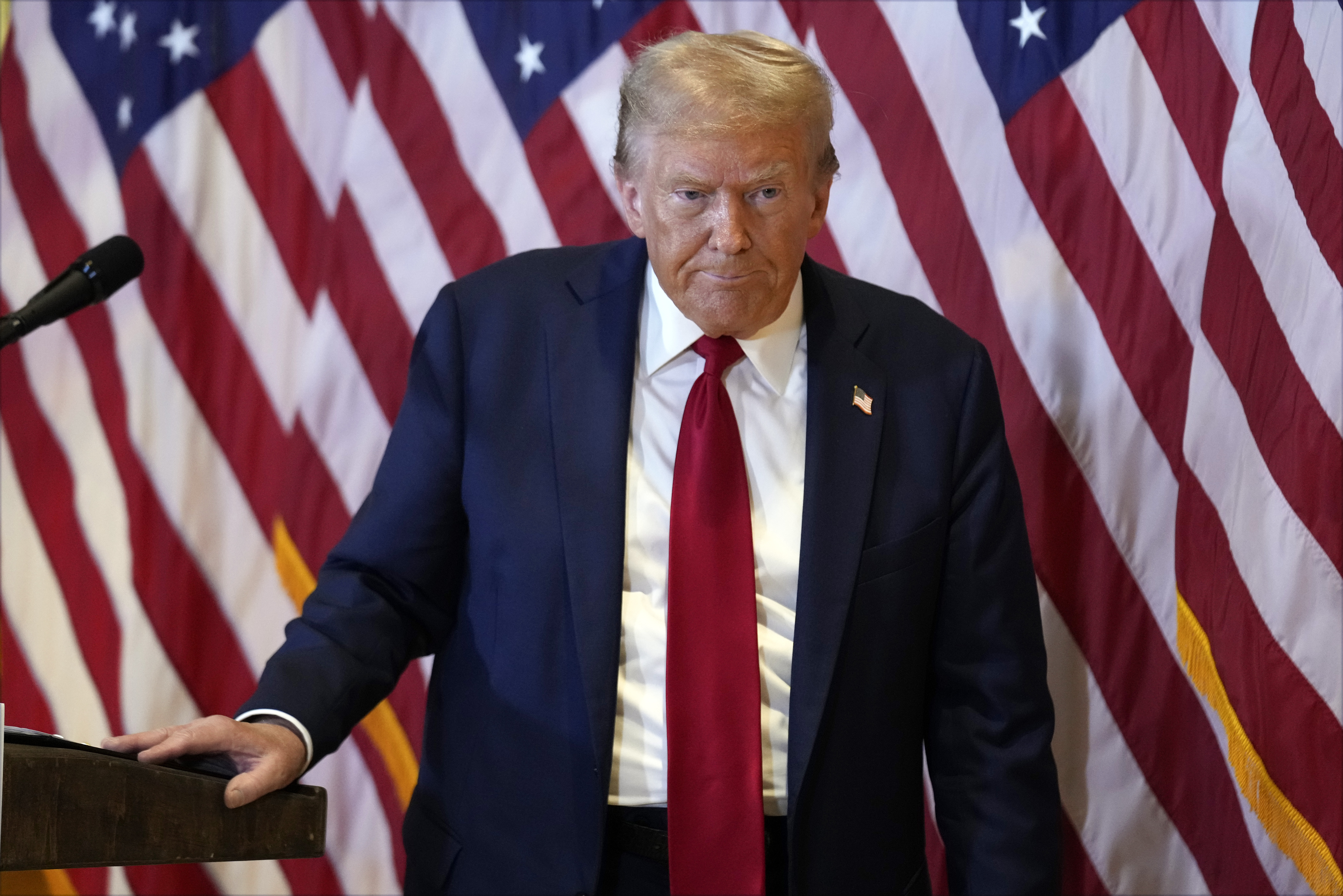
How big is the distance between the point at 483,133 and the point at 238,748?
1.50m

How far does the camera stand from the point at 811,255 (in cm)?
243

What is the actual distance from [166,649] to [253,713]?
1.28 metres

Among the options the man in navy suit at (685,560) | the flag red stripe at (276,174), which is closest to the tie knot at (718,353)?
the man in navy suit at (685,560)

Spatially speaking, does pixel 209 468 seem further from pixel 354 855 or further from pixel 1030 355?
pixel 1030 355

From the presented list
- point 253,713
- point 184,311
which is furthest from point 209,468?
point 253,713

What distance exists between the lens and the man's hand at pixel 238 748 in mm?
1151

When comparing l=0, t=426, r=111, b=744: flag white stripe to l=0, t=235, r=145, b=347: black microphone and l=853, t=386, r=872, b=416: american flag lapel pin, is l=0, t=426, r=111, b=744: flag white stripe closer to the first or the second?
l=0, t=235, r=145, b=347: black microphone

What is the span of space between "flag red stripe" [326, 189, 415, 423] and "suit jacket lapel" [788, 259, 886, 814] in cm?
102

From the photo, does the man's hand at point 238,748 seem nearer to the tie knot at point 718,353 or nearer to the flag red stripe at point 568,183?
the tie knot at point 718,353

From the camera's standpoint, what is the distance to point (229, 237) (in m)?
2.62

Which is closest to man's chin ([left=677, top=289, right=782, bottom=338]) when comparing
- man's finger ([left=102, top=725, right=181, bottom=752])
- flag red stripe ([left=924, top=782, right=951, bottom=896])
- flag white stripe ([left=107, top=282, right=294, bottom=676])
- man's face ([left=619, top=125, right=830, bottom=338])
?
man's face ([left=619, top=125, right=830, bottom=338])

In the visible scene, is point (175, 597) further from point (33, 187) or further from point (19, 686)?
point (33, 187)

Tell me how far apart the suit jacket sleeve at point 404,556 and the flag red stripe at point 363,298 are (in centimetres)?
73

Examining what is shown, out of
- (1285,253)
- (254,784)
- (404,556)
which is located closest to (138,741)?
(254,784)
